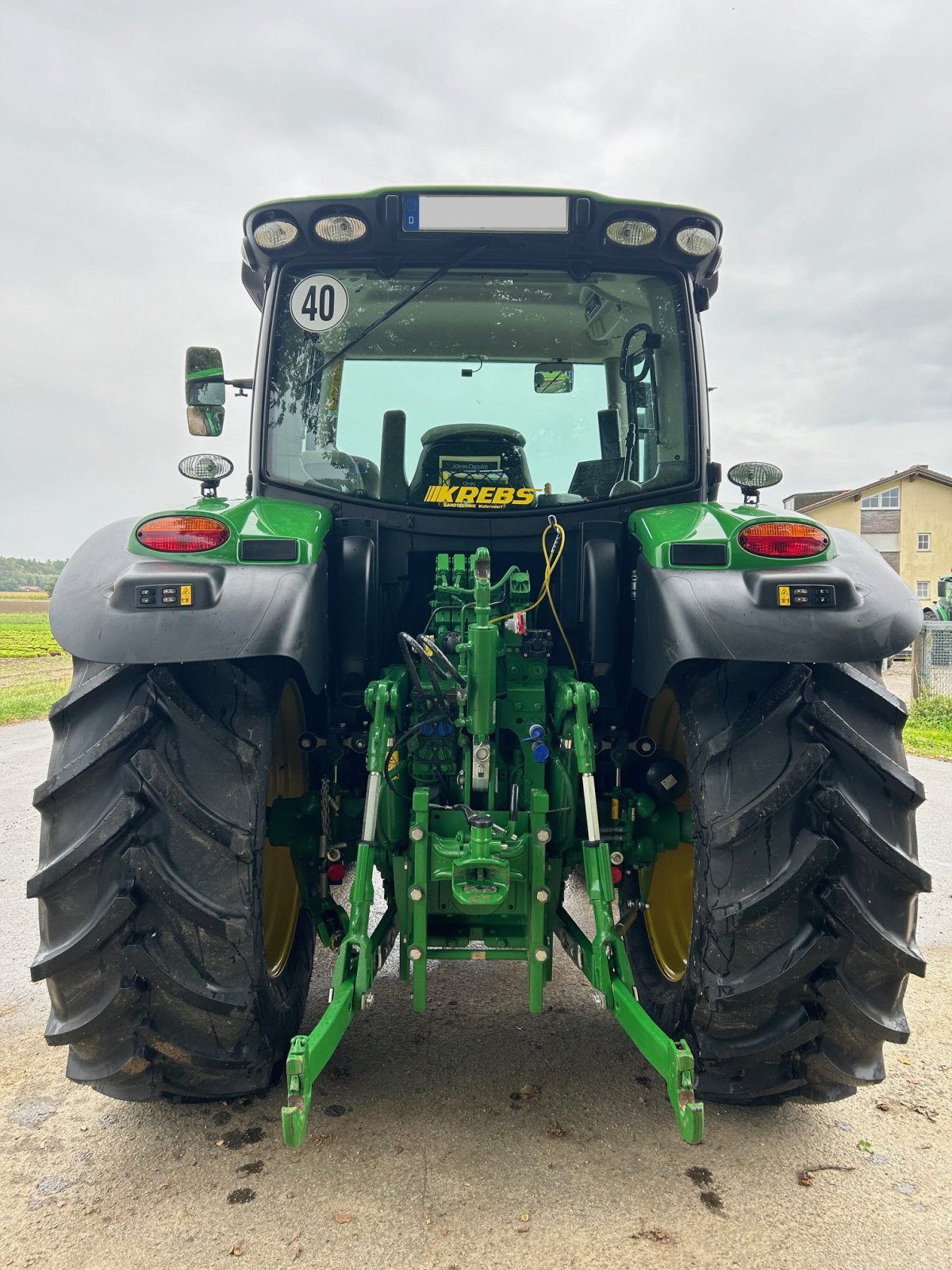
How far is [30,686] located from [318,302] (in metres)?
15.7

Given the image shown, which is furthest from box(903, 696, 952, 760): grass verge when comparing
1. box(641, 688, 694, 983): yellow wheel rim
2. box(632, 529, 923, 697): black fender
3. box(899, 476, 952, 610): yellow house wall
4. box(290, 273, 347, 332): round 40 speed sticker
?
box(899, 476, 952, 610): yellow house wall

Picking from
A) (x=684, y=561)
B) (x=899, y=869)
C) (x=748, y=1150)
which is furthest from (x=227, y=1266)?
(x=684, y=561)

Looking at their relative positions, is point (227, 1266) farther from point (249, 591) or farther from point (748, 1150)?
point (249, 591)

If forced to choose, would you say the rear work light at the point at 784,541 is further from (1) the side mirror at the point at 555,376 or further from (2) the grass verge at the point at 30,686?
(2) the grass verge at the point at 30,686

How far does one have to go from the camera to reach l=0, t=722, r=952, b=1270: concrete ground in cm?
200

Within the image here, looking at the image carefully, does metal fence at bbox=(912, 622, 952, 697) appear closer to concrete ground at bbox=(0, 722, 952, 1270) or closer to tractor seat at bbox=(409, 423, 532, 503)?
concrete ground at bbox=(0, 722, 952, 1270)

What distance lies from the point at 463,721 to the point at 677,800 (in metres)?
0.86

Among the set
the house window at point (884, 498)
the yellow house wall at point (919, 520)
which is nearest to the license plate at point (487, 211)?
the yellow house wall at point (919, 520)

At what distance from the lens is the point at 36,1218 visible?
209 centimetres

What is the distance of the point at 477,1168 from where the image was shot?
2283 millimetres

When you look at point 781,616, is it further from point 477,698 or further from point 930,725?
point 930,725

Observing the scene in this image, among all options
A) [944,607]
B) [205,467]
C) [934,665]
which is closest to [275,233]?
[205,467]

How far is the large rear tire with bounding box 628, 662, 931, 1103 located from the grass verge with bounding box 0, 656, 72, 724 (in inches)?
397

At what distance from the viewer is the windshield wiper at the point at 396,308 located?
117 inches
